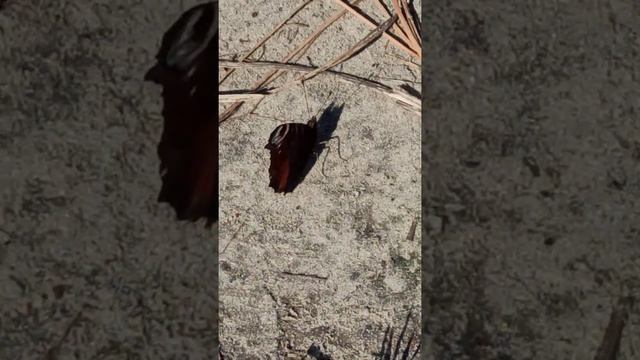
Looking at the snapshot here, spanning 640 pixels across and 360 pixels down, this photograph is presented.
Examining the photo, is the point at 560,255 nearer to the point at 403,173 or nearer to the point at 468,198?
the point at 468,198

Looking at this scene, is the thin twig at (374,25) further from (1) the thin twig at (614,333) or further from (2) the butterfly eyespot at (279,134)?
(1) the thin twig at (614,333)

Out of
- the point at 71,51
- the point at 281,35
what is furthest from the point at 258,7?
the point at 71,51

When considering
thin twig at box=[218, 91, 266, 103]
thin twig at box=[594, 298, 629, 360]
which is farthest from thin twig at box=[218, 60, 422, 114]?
thin twig at box=[594, 298, 629, 360]

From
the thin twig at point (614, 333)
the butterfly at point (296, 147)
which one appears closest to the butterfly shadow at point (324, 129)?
the butterfly at point (296, 147)

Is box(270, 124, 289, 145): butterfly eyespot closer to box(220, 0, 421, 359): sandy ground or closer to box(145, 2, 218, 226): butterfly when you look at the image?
box(220, 0, 421, 359): sandy ground

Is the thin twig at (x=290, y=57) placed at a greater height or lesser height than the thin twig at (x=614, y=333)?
greater

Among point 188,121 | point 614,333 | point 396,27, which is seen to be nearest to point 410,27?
point 396,27
